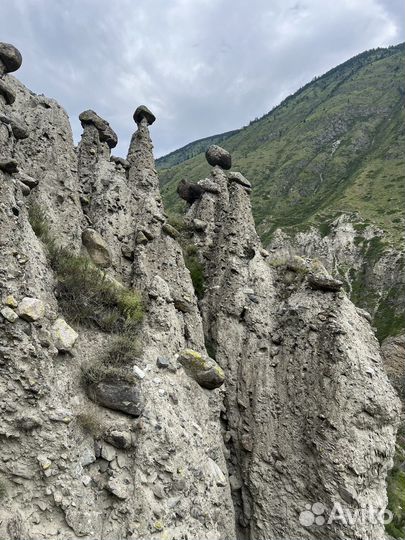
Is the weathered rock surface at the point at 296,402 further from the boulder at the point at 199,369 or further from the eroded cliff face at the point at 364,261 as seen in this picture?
the eroded cliff face at the point at 364,261

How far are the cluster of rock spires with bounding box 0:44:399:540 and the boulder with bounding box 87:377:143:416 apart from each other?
22mm

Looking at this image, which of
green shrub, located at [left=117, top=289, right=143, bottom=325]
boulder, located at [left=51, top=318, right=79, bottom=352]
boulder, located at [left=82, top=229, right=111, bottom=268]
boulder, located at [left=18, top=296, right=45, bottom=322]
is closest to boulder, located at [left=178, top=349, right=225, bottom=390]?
green shrub, located at [left=117, top=289, right=143, bottom=325]

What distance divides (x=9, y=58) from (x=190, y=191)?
9610 mm

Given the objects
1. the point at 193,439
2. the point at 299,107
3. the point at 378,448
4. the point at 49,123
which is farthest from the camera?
the point at 299,107

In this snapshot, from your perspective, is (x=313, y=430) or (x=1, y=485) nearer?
(x=1, y=485)

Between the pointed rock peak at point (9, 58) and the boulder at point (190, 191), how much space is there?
910 cm

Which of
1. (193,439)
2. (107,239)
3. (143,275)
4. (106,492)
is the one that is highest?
(107,239)

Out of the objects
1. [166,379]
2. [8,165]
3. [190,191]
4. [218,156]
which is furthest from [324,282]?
[218,156]

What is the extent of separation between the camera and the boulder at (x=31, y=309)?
6.87 metres

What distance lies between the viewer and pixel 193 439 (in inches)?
328

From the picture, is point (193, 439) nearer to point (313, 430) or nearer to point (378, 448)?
point (313, 430)

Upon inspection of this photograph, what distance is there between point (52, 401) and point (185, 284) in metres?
6.19

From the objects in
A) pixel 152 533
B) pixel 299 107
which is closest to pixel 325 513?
pixel 152 533

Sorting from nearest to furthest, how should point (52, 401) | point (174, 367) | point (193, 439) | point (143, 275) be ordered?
point (52, 401)
point (193, 439)
point (174, 367)
point (143, 275)
